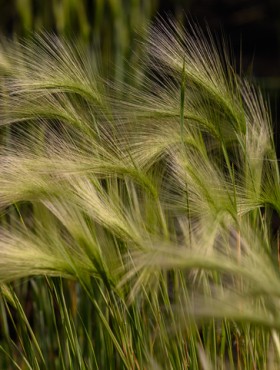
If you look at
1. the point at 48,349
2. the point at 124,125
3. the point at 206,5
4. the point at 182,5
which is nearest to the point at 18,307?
the point at 124,125

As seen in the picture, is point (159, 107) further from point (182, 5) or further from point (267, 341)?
point (182, 5)

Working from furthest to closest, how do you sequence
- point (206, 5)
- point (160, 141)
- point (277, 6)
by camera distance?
point (206, 5) → point (277, 6) → point (160, 141)

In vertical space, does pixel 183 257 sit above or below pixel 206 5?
below

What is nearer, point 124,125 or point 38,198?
point 38,198

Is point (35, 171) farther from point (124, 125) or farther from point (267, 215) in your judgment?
point (267, 215)

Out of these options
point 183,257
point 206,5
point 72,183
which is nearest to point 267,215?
point 72,183

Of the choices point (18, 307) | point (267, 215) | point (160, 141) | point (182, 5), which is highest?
point (182, 5)

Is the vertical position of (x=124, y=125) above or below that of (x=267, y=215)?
above

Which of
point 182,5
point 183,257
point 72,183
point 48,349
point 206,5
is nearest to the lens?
point 183,257

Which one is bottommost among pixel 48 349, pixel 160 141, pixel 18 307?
pixel 48 349
